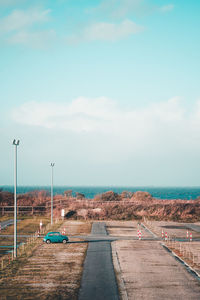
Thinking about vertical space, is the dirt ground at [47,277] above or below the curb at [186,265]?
above

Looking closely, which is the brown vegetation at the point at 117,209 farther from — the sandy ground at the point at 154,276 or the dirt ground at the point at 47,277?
the dirt ground at the point at 47,277

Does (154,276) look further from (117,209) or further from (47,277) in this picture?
(117,209)

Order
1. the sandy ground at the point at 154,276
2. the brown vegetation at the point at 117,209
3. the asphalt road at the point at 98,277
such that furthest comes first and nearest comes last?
the brown vegetation at the point at 117,209 < the sandy ground at the point at 154,276 < the asphalt road at the point at 98,277

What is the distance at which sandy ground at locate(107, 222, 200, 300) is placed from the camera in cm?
1714

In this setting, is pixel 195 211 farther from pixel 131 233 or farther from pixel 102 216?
pixel 131 233

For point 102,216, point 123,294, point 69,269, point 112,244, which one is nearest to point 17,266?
point 69,269

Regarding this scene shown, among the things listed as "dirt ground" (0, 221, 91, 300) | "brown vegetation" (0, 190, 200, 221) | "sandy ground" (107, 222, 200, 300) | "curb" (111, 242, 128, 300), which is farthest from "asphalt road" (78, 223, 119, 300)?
"brown vegetation" (0, 190, 200, 221)

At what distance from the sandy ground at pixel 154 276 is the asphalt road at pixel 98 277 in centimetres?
83

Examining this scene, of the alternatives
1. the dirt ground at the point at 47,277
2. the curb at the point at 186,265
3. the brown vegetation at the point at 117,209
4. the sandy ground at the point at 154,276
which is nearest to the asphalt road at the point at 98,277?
the dirt ground at the point at 47,277

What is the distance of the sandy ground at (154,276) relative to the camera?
→ 17141mm

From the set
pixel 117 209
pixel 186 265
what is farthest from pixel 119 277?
pixel 117 209

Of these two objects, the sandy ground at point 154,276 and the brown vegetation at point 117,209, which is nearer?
the sandy ground at point 154,276

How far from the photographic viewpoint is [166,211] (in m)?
62.9

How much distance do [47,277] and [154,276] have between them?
654 centimetres
